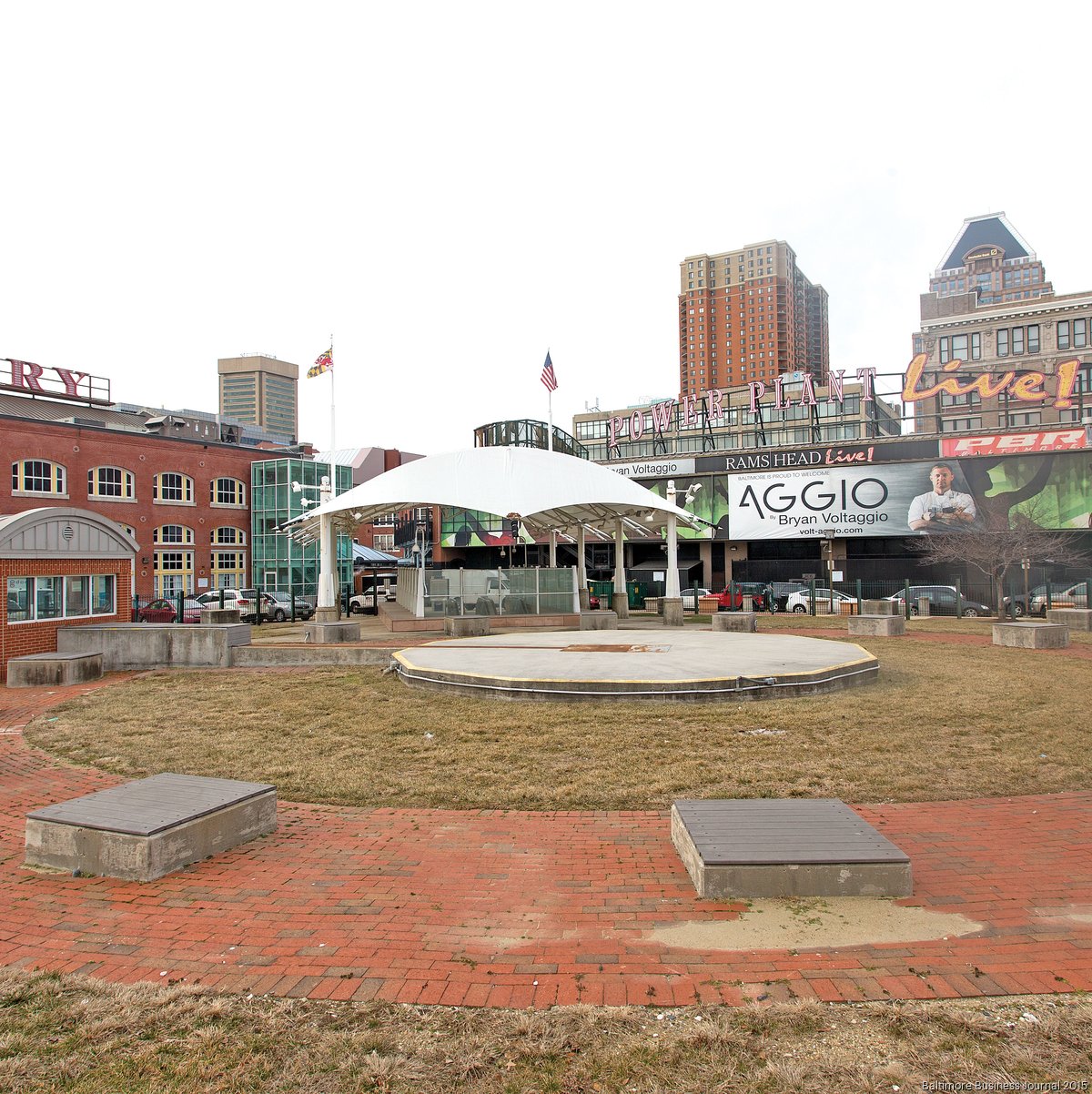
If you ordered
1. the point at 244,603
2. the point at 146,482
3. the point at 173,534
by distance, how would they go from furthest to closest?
the point at 173,534, the point at 146,482, the point at 244,603

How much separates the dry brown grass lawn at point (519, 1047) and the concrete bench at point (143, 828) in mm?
1423

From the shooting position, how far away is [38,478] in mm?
39500

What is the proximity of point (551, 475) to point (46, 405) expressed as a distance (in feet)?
132

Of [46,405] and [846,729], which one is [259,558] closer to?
[46,405]

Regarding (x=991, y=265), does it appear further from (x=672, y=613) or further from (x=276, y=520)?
(x=672, y=613)

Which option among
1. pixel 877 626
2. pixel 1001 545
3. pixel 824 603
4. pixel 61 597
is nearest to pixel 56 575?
pixel 61 597

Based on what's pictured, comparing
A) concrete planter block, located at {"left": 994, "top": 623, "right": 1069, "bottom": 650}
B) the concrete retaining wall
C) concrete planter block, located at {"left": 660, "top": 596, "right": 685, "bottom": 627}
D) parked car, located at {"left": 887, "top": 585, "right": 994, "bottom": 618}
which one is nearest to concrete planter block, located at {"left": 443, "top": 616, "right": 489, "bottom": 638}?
the concrete retaining wall

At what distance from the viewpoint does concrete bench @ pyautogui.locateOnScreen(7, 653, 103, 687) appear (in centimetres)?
1406

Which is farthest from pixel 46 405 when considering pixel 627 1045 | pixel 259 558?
pixel 627 1045

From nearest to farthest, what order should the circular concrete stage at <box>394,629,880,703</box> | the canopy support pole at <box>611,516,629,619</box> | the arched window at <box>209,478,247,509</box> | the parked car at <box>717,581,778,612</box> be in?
the circular concrete stage at <box>394,629,880,703</box>
the canopy support pole at <box>611,516,629,619</box>
the parked car at <box>717,581,778,612</box>
the arched window at <box>209,478,247,509</box>

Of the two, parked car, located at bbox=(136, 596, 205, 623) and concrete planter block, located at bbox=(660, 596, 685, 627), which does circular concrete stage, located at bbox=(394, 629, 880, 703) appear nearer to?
concrete planter block, located at bbox=(660, 596, 685, 627)

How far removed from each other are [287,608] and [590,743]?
88.2 ft

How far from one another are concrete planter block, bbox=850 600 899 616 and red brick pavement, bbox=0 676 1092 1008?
20.6 metres

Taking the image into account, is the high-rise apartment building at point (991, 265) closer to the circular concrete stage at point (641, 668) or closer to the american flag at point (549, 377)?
the american flag at point (549, 377)
